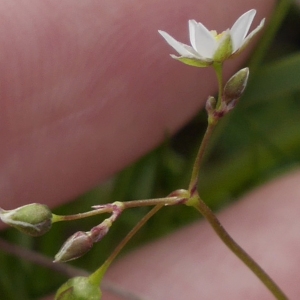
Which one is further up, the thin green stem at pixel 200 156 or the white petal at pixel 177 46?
the white petal at pixel 177 46

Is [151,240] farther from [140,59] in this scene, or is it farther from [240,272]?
[140,59]

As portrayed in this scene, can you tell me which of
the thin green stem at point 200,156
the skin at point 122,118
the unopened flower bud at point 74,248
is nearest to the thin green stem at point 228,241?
the thin green stem at point 200,156

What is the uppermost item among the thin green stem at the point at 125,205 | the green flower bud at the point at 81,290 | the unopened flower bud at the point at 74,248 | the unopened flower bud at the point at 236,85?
the unopened flower bud at the point at 236,85

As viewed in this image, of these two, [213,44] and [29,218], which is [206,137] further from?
[29,218]

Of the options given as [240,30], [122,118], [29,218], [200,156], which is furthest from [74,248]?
[122,118]

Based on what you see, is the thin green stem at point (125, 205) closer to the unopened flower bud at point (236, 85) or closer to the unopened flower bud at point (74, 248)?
the unopened flower bud at point (74, 248)

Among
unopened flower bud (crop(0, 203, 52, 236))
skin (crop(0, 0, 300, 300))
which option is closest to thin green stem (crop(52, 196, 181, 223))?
unopened flower bud (crop(0, 203, 52, 236))

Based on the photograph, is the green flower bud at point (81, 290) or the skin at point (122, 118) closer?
the green flower bud at point (81, 290)

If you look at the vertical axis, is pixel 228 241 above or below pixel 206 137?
below
